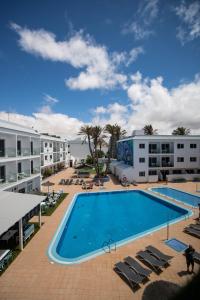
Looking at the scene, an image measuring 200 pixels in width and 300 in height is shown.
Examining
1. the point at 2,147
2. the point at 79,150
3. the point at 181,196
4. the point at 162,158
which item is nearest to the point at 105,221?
the point at 181,196

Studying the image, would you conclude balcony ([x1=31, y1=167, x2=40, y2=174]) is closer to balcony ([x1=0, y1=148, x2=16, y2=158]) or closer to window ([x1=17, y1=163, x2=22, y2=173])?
window ([x1=17, y1=163, x2=22, y2=173])

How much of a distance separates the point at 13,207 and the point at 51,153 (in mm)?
32358

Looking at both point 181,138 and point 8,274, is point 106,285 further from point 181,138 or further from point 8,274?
point 181,138

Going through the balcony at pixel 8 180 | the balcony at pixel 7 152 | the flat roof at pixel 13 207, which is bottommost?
the flat roof at pixel 13 207

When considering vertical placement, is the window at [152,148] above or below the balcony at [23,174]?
above

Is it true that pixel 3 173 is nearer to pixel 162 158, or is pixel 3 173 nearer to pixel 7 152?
pixel 7 152

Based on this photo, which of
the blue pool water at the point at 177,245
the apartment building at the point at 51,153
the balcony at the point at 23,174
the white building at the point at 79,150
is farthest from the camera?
the white building at the point at 79,150

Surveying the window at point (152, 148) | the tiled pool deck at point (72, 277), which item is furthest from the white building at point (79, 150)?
the tiled pool deck at point (72, 277)

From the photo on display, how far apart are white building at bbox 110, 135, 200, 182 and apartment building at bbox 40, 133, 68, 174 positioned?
17.0 m

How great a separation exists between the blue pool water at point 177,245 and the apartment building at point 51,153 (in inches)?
1205

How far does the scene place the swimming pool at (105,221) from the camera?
12.5m

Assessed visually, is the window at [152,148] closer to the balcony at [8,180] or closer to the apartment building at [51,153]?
the apartment building at [51,153]

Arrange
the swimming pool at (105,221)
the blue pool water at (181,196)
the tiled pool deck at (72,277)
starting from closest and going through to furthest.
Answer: the tiled pool deck at (72,277), the swimming pool at (105,221), the blue pool water at (181,196)

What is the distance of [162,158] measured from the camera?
1399 inches
